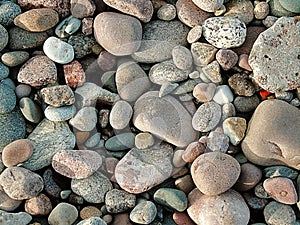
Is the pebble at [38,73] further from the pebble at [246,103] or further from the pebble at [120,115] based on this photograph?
the pebble at [246,103]

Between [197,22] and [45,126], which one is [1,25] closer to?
[45,126]

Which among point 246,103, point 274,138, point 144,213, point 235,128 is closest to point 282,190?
point 274,138

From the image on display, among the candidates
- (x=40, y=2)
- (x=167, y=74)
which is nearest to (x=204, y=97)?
(x=167, y=74)

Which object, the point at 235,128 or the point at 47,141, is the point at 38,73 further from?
the point at 235,128

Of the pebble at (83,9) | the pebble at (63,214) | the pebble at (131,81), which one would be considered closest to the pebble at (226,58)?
the pebble at (131,81)

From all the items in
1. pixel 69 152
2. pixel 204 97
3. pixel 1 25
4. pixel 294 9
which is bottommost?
pixel 69 152
